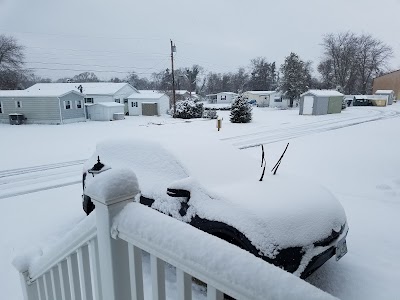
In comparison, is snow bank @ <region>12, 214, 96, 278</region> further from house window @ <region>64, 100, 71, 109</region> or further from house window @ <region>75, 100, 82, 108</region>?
house window @ <region>75, 100, 82, 108</region>

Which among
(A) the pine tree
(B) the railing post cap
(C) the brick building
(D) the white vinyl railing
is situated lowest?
(A) the pine tree

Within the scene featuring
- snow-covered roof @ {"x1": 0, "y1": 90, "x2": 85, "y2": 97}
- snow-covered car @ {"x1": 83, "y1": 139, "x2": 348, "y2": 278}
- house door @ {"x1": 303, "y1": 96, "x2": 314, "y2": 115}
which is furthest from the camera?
house door @ {"x1": 303, "y1": 96, "x2": 314, "y2": 115}

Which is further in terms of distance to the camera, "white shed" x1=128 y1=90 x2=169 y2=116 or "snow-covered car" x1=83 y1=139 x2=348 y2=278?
"white shed" x1=128 y1=90 x2=169 y2=116

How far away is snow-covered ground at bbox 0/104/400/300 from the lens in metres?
4.16

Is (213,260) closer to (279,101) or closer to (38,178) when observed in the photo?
(38,178)

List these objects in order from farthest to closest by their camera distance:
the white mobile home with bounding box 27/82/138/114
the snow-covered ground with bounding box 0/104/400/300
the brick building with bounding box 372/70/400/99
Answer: the brick building with bounding box 372/70/400/99 < the white mobile home with bounding box 27/82/138/114 < the snow-covered ground with bounding box 0/104/400/300

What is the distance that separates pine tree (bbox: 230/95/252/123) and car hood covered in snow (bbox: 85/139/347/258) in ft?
66.3

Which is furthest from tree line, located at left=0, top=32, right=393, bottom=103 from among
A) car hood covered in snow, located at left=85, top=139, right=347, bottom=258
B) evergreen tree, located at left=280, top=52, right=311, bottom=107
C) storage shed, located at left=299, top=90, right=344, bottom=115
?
car hood covered in snow, located at left=85, top=139, right=347, bottom=258

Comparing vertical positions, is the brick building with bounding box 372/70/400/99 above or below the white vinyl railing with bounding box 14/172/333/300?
above

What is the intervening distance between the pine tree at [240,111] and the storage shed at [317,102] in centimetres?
1077

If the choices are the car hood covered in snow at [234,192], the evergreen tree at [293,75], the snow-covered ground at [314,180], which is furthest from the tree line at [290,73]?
the car hood covered in snow at [234,192]

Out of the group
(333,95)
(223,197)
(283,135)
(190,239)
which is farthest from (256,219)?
(333,95)

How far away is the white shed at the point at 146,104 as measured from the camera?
35438mm

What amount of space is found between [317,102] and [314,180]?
26213 mm
